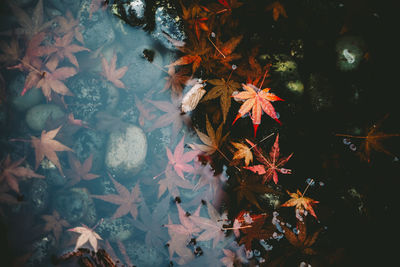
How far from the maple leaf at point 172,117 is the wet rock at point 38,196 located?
5.12ft

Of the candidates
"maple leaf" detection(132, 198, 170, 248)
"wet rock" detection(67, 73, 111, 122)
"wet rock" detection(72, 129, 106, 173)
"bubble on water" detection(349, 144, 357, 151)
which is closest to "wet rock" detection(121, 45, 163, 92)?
"wet rock" detection(67, 73, 111, 122)

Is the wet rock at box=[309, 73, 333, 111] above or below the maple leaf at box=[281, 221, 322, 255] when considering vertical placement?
above

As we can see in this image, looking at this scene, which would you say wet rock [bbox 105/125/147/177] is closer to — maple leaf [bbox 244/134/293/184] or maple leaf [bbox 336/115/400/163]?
maple leaf [bbox 244/134/293/184]

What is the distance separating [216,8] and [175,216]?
7.11 feet

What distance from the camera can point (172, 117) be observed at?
214cm

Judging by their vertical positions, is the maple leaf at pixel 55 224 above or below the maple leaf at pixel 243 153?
below

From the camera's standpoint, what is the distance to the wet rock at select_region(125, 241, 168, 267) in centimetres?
211

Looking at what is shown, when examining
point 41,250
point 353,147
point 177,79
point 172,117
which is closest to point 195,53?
point 177,79

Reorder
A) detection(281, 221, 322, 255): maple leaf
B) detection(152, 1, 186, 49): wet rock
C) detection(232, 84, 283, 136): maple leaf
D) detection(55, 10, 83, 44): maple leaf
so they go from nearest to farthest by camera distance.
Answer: detection(232, 84, 283, 136): maple leaf → detection(281, 221, 322, 255): maple leaf → detection(152, 1, 186, 49): wet rock → detection(55, 10, 83, 44): maple leaf

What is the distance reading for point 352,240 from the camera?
1.76 metres

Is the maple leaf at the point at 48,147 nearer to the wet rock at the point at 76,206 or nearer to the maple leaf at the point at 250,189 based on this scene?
the wet rock at the point at 76,206

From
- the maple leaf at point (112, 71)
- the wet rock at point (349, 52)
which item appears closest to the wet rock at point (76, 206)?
the maple leaf at point (112, 71)

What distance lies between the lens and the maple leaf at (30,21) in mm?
2266

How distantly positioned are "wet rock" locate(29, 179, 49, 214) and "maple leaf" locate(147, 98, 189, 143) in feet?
5.12
